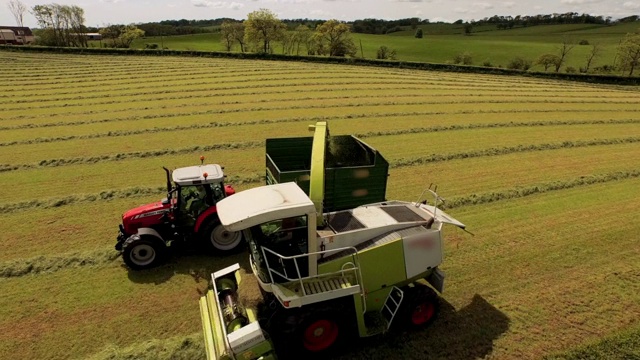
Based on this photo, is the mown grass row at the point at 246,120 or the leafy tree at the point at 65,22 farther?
the leafy tree at the point at 65,22

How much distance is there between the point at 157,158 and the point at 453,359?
14012mm

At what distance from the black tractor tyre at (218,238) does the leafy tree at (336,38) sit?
62.1 m

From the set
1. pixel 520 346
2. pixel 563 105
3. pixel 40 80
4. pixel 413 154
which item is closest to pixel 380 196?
pixel 520 346

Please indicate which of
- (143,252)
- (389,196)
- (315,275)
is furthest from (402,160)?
(315,275)

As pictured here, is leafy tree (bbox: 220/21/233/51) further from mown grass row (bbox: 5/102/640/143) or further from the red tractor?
the red tractor

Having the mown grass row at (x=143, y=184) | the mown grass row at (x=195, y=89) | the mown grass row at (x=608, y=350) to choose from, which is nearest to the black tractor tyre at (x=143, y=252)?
the mown grass row at (x=143, y=184)

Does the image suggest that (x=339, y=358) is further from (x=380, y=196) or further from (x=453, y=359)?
(x=380, y=196)

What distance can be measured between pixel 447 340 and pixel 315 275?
2.66 m

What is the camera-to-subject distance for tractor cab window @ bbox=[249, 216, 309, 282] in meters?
6.03

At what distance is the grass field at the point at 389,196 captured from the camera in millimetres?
7016

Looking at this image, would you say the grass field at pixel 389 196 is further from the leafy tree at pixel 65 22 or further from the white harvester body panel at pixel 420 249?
the leafy tree at pixel 65 22

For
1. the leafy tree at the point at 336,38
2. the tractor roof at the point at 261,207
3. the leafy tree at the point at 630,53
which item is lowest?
the tractor roof at the point at 261,207

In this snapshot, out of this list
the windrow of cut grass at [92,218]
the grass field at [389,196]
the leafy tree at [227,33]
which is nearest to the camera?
the grass field at [389,196]

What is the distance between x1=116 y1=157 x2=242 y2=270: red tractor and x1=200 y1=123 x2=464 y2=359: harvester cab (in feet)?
6.77
